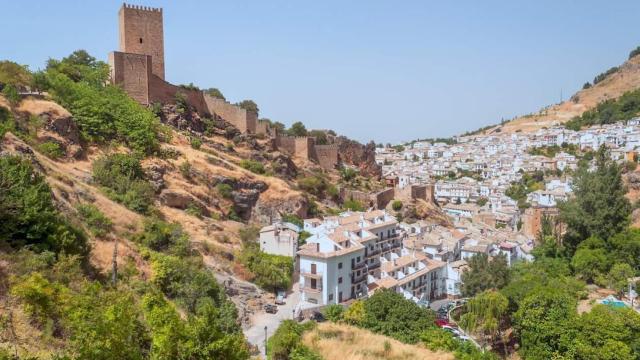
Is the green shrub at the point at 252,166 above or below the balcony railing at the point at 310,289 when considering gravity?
above

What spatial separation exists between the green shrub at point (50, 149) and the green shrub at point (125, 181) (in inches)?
59.0

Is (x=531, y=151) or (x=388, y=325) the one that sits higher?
(x=531, y=151)

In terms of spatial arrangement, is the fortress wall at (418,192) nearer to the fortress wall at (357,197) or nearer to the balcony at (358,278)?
the fortress wall at (357,197)

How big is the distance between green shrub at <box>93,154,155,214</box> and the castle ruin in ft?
24.1

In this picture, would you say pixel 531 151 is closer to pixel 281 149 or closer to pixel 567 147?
pixel 567 147

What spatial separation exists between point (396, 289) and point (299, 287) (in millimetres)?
4405

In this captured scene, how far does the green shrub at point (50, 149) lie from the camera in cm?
2198

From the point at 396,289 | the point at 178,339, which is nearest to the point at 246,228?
the point at 396,289

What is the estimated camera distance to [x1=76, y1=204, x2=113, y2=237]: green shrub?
16.8 m

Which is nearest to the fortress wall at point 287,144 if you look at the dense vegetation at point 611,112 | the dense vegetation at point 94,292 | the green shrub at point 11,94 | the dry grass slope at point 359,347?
the green shrub at point 11,94

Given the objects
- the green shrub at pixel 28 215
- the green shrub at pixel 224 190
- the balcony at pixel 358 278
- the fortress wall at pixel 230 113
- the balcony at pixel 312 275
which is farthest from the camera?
the fortress wall at pixel 230 113

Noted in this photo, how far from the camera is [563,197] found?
48156 millimetres

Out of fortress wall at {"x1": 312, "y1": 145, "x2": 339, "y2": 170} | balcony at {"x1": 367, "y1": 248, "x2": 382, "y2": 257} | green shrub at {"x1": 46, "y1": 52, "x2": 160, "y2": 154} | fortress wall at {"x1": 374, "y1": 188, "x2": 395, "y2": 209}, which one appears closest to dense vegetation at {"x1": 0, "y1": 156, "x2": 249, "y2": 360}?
green shrub at {"x1": 46, "y1": 52, "x2": 160, "y2": 154}

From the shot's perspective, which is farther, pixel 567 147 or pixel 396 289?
pixel 567 147
